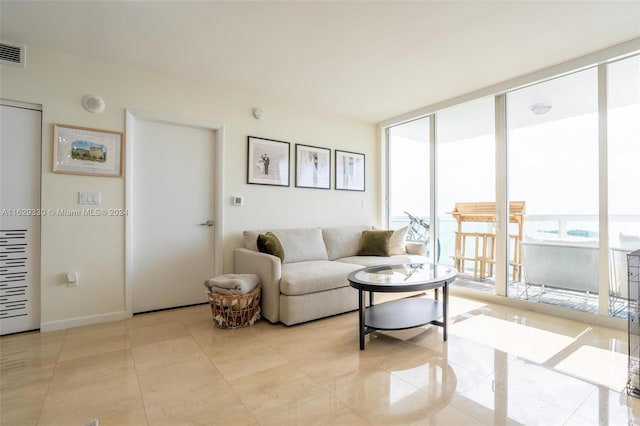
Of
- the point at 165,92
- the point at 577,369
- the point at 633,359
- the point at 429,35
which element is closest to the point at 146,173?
the point at 165,92

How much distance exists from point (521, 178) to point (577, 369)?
2082mm

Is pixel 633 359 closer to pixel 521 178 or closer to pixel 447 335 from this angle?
pixel 447 335

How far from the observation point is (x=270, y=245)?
313 cm

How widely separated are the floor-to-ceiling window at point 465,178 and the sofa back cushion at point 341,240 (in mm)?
1137

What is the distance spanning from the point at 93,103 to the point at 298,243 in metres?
2.42

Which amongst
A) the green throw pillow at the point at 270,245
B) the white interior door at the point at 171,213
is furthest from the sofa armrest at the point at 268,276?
the white interior door at the point at 171,213

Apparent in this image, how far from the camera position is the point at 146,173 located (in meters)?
3.13

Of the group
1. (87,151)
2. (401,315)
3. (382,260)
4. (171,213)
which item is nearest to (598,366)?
(401,315)

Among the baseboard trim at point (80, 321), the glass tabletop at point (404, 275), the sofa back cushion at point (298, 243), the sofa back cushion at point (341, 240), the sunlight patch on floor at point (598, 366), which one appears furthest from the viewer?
the sofa back cushion at point (341, 240)

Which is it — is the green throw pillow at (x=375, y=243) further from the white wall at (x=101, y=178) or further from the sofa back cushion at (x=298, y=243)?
the white wall at (x=101, y=178)

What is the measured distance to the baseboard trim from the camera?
2.64 meters

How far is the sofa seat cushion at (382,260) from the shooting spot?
3516 millimetres

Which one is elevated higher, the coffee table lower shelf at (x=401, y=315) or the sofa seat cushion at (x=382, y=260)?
the sofa seat cushion at (x=382, y=260)

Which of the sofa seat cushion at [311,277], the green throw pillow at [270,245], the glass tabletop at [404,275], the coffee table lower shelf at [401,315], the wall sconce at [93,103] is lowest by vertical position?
the coffee table lower shelf at [401,315]
